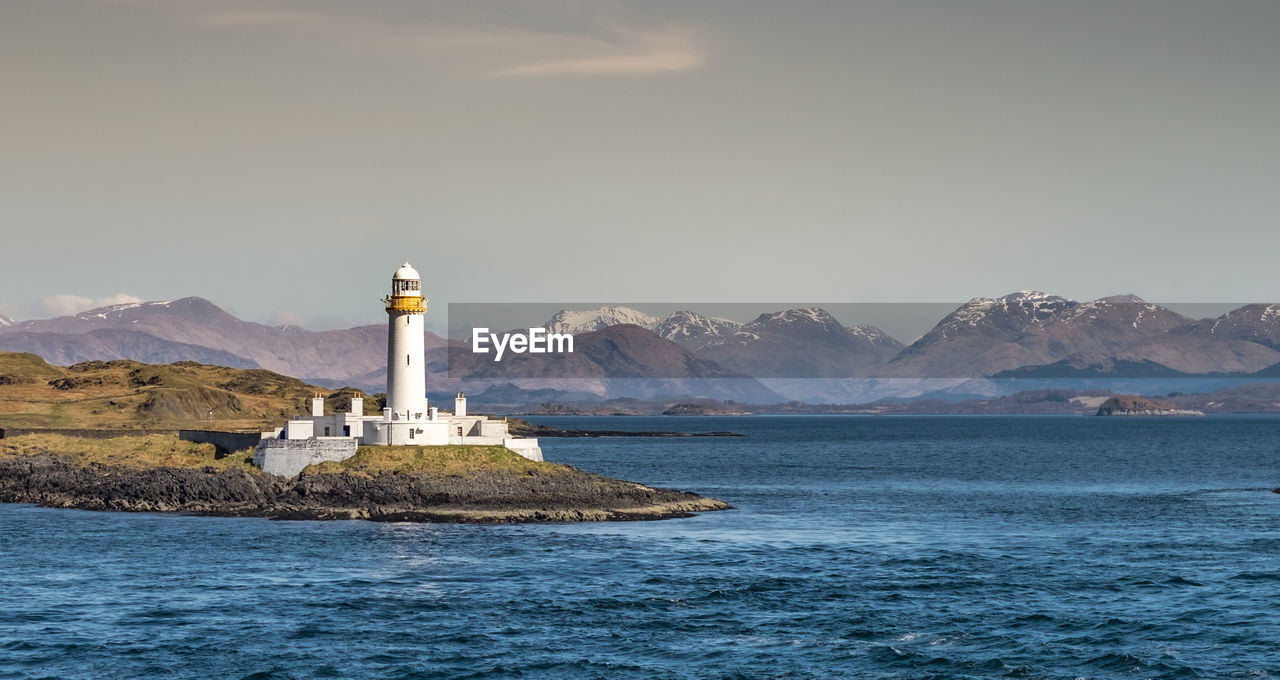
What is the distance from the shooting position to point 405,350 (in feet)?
326

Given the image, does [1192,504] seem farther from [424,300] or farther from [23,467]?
[23,467]

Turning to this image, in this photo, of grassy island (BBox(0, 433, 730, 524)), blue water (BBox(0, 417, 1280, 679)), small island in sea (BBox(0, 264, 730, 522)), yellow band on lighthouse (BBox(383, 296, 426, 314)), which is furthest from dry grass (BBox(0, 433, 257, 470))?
yellow band on lighthouse (BBox(383, 296, 426, 314))

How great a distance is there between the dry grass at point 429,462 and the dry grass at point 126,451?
933cm

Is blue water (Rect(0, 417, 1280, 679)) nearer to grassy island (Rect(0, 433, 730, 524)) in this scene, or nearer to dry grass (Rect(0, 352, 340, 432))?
grassy island (Rect(0, 433, 730, 524))

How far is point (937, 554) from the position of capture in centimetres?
7900

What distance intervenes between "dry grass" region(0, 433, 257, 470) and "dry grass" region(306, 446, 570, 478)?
933 cm

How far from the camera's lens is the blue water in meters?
50.1

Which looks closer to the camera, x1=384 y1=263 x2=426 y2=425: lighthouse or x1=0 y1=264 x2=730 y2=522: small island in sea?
x1=0 y1=264 x2=730 y2=522: small island in sea

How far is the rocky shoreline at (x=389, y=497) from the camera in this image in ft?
297

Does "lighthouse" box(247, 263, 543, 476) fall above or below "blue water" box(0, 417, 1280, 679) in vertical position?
above

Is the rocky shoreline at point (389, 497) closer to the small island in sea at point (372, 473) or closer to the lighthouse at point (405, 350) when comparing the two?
the small island in sea at point (372, 473)

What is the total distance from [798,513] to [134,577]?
52.7m

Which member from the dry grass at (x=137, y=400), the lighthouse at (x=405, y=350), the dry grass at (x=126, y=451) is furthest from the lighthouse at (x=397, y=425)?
the dry grass at (x=137, y=400)

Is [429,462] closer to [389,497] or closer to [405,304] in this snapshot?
[389,497]
